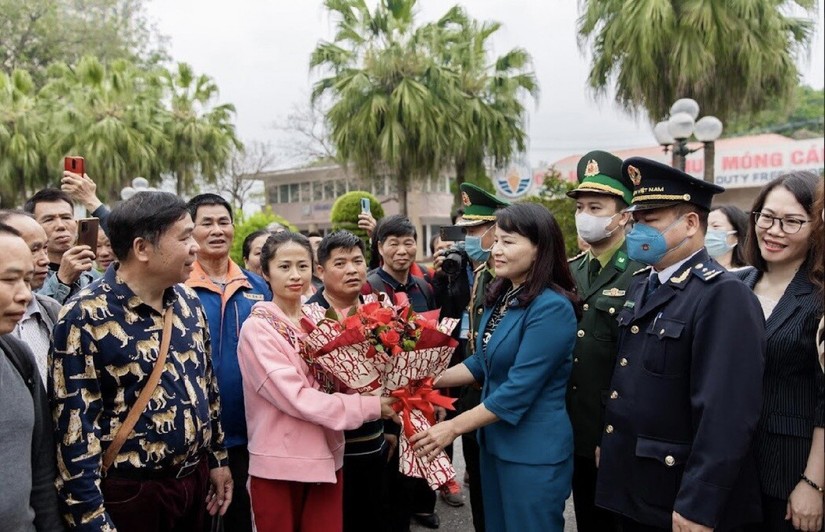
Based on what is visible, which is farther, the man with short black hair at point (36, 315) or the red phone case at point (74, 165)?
the red phone case at point (74, 165)

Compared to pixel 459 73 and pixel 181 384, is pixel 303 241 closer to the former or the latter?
pixel 181 384

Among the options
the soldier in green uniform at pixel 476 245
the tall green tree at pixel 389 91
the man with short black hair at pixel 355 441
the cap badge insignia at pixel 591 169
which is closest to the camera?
the man with short black hair at pixel 355 441

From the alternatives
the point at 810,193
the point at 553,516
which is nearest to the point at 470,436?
the point at 553,516

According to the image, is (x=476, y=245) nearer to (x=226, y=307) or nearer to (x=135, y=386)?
(x=226, y=307)

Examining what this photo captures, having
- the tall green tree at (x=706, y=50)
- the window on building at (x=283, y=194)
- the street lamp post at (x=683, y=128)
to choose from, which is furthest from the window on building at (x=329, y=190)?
the street lamp post at (x=683, y=128)

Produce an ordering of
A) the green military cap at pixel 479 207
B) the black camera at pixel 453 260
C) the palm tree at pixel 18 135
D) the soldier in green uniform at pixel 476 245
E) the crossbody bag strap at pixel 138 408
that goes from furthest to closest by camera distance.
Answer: the palm tree at pixel 18 135
the black camera at pixel 453 260
the green military cap at pixel 479 207
the soldier in green uniform at pixel 476 245
the crossbody bag strap at pixel 138 408

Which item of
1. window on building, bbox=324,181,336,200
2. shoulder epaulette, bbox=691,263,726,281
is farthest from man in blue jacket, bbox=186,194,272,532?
window on building, bbox=324,181,336,200

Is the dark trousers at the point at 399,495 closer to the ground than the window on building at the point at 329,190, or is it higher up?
closer to the ground

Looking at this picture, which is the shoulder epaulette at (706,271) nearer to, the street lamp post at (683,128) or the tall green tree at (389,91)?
the street lamp post at (683,128)

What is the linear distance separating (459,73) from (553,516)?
571 inches

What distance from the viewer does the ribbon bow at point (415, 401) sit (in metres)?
2.57

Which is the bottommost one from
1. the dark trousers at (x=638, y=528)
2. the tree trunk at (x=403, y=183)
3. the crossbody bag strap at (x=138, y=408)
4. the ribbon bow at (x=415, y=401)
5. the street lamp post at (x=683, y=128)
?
the dark trousers at (x=638, y=528)

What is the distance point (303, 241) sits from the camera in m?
2.96

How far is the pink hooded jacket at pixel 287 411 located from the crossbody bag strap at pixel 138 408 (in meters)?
0.44
